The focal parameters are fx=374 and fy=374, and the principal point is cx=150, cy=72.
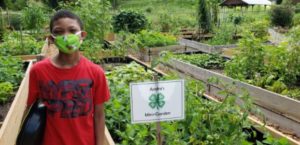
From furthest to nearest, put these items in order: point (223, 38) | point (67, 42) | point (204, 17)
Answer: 1. point (204, 17)
2. point (223, 38)
3. point (67, 42)

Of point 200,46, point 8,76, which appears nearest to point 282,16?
point 200,46

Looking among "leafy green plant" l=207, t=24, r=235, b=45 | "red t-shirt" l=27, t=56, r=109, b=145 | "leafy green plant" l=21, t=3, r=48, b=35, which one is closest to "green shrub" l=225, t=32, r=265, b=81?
"red t-shirt" l=27, t=56, r=109, b=145

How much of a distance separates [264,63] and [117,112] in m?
2.95

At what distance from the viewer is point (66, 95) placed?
2090 millimetres

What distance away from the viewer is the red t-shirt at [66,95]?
2.09 meters

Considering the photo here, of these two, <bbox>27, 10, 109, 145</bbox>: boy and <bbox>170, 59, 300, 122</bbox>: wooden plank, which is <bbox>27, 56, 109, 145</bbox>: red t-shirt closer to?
<bbox>27, 10, 109, 145</bbox>: boy

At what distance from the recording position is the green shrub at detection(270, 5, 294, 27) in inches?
622

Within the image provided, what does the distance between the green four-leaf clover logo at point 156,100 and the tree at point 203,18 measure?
10.2 meters

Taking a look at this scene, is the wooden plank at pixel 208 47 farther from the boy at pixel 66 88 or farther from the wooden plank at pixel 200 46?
the boy at pixel 66 88

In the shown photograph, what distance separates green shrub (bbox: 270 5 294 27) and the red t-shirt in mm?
14920

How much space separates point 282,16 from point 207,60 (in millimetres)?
9703

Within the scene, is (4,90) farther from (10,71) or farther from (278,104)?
(278,104)

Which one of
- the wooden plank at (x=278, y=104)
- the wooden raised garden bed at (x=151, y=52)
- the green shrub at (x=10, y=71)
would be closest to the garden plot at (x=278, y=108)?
the wooden plank at (x=278, y=104)

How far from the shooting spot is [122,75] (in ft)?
15.1
